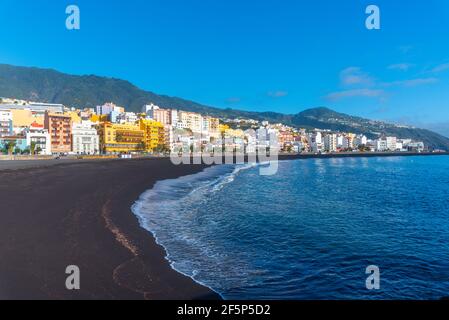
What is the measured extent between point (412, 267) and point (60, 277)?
878 cm

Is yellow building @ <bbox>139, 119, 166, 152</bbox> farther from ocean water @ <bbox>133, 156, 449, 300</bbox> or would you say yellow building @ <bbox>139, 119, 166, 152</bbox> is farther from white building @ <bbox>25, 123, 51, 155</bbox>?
ocean water @ <bbox>133, 156, 449, 300</bbox>

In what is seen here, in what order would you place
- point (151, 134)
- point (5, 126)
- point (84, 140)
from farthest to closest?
point (151, 134) < point (84, 140) < point (5, 126)

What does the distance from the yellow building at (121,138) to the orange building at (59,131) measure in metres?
10.2

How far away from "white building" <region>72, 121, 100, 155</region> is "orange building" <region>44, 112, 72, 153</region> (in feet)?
5.20

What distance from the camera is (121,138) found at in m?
111

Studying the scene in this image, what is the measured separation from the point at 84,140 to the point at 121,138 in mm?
12904

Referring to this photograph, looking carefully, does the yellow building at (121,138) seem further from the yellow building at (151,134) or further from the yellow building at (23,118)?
the yellow building at (23,118)

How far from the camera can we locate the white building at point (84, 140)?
329 ft

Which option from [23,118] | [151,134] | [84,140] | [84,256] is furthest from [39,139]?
[84,256]

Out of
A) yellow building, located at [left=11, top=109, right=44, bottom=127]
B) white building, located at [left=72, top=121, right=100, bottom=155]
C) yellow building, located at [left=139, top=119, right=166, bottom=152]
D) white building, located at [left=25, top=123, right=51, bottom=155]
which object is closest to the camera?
white building, located at [left=25, top=123, right=51, bottom=155]

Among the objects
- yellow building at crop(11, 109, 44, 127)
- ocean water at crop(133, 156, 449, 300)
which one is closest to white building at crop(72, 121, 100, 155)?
yellow building at crop(11, 109, 44, 127)

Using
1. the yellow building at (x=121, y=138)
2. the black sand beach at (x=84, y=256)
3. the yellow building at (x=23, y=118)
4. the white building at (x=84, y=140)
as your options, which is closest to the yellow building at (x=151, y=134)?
the yellow building at (x=121, y=138)

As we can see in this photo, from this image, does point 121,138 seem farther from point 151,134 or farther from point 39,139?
point 39,139

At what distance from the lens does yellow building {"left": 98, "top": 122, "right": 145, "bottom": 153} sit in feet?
352
